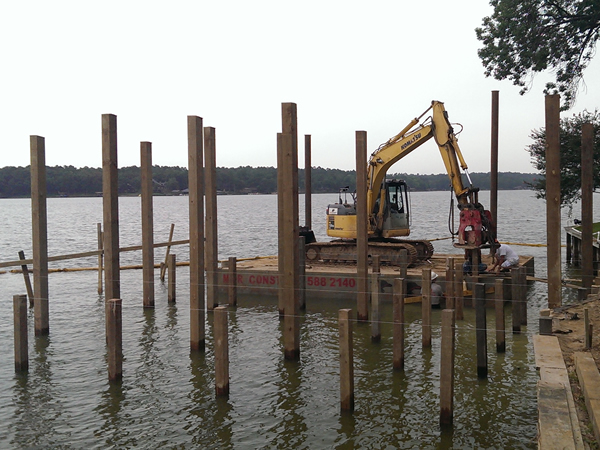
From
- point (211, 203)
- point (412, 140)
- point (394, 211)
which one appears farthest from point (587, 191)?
point (211, 203)

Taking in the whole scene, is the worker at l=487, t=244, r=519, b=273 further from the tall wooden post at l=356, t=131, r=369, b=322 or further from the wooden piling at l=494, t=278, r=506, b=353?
the tall wooden post at l=356, t=131, r=369, b=322

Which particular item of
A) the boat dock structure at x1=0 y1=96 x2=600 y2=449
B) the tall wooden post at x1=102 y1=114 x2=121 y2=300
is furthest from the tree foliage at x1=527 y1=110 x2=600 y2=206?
the tall wooden post at x1=102 y1=114 x2=121 y2=300

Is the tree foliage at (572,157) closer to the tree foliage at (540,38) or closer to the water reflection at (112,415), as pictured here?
the tree foliage at (540,38)

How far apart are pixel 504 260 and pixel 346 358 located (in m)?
9.28

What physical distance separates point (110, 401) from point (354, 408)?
359 centimetres

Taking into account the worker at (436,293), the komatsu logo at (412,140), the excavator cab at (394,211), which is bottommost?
the worker at (436,293)

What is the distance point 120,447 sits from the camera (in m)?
7.83

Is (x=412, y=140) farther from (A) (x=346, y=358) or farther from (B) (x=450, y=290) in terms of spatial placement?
(A) (x=346, y=358)

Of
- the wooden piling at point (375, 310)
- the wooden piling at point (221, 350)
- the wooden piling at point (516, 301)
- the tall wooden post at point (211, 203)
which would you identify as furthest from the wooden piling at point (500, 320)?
the tall wooden post at point (211, 203)

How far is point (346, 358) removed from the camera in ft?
27.3

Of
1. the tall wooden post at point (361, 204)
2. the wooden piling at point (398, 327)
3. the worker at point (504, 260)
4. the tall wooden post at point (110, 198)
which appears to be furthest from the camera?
the worker at point (504, 260)

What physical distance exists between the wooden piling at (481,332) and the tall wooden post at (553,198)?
1.88 meters

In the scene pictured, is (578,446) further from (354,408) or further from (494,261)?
(494,261)

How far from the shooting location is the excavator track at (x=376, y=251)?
18644mm
